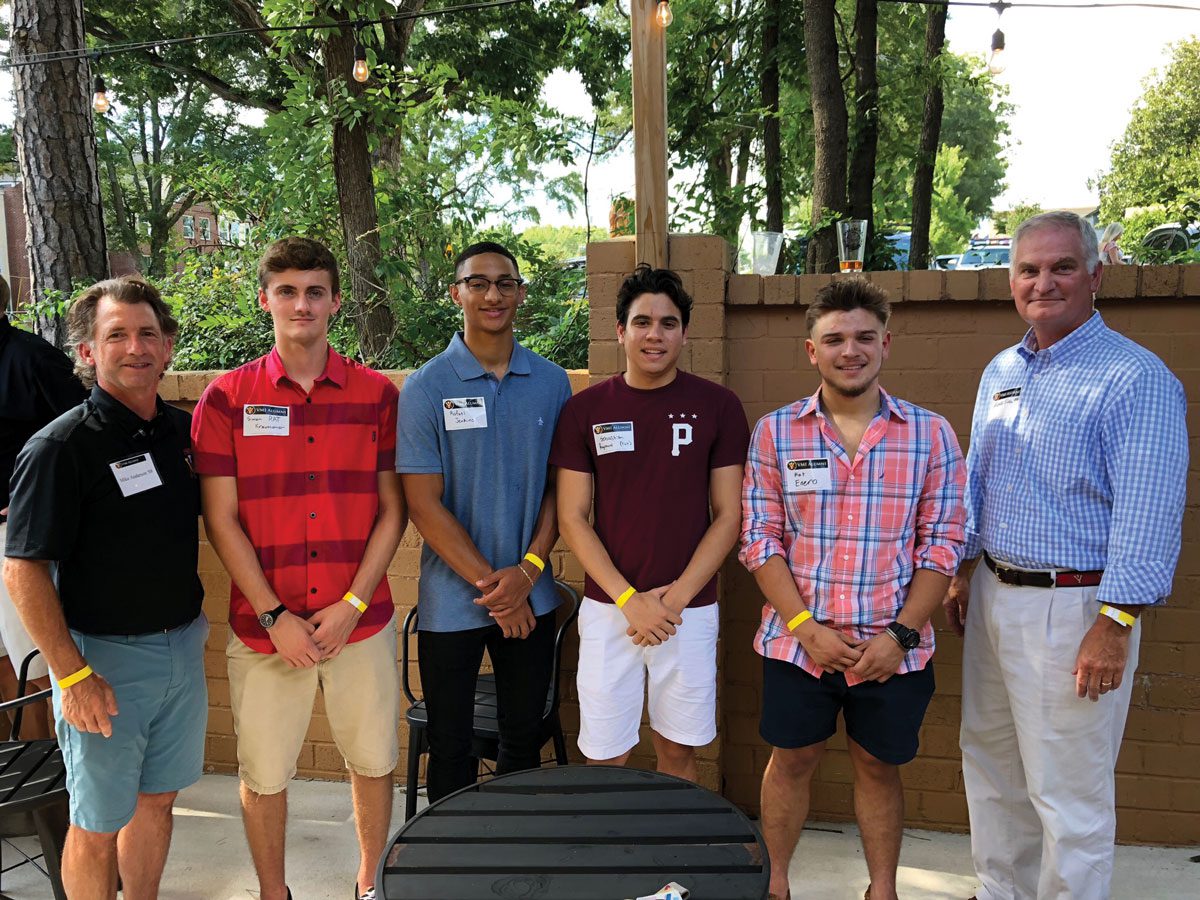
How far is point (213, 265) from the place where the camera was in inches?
235

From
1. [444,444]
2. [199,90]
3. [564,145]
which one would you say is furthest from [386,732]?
[199,90]

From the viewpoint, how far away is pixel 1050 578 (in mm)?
2234

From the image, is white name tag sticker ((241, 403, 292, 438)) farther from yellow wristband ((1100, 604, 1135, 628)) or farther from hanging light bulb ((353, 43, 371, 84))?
hanging light bulb ((353, 43, 371, 84))

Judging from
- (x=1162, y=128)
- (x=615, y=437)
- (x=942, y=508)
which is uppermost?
(x=1162, y=128)

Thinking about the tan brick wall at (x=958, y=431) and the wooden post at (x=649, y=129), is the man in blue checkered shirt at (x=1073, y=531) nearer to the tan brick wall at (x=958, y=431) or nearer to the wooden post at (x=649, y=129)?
the tan brick wall at (x=958, y=431)

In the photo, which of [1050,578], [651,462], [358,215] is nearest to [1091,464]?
[1050,578]

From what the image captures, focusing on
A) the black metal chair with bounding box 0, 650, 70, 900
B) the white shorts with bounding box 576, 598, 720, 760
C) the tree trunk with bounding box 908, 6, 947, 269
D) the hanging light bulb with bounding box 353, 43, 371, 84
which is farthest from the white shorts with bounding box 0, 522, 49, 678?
the tree trunk with bounding box 908, 6, 947, 269

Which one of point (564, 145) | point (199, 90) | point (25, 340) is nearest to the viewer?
point (25, 340)

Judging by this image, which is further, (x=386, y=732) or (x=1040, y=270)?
(x=386, y=732)

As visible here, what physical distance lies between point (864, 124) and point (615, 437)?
6.51 metres

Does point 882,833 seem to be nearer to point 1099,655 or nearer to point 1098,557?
point 1099,655

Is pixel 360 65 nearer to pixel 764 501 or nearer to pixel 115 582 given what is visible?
pixel 115 582

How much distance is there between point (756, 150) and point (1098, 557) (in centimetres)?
975

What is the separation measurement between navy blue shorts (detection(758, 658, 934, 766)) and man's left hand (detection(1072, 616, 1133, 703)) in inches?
15.0
